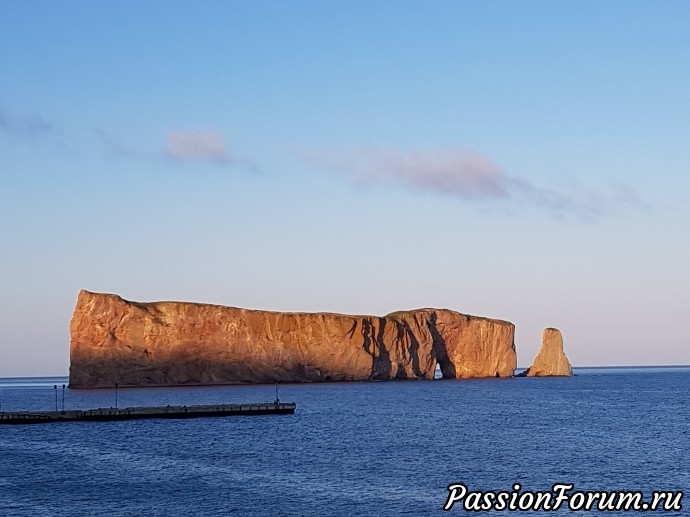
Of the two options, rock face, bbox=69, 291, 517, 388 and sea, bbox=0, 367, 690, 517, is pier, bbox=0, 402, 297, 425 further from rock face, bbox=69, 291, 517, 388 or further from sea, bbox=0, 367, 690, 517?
rock face, bbox=69, 291, 517, 388

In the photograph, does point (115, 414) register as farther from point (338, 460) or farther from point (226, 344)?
point (226, 344)

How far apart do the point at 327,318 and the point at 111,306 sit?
126 feet

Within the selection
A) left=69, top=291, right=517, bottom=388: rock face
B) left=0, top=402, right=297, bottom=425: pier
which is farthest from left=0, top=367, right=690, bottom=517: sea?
left=69, top=291, right=517, bottom=388: rock face

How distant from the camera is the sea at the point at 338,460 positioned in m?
50.4

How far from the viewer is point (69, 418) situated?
99688 mm

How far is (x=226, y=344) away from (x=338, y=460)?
321 ft

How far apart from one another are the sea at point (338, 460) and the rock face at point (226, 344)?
4799 centimetres

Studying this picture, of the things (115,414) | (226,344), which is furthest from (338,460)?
(226,344)

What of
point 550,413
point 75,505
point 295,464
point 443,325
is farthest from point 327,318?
point 75,505

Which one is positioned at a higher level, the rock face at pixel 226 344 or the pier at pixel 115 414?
the rock face at pixel 226 344

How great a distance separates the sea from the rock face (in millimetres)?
47986

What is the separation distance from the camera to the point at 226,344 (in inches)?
6363

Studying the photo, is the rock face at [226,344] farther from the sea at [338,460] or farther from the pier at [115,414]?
the pier at [115,414]

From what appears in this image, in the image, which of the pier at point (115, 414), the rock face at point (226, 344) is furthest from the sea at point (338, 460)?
the rock face at point (226, 344)
